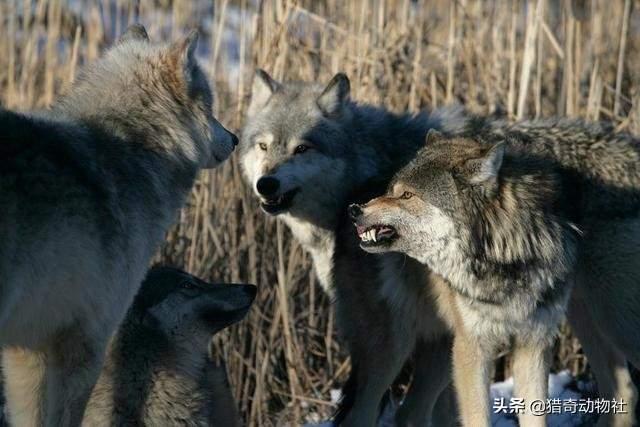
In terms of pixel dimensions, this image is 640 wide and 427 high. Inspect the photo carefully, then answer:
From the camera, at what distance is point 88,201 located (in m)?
3.92

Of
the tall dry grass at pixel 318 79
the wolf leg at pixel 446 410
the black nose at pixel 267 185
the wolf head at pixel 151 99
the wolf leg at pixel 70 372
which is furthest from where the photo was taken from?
the tall dry grass at pixel 318 79

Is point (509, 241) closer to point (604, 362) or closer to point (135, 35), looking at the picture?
point (604, 362)

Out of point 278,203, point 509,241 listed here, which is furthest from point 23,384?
point 509,241

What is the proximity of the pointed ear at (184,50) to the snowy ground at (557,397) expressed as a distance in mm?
2247

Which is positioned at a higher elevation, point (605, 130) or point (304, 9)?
point (304, 9)

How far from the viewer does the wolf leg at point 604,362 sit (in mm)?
5550

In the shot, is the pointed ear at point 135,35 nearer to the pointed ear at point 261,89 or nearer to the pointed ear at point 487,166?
the pointed ear at point 261,89

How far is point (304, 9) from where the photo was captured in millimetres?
6855

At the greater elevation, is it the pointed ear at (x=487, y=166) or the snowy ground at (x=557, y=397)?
the pointed ear at (x=487, y=166)

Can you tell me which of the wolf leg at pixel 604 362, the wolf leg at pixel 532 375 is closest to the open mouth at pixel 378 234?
the wolf leg at pixel 532 375

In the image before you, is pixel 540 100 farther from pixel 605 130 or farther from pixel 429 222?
pixel 429 222

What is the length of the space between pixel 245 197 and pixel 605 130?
7.50ft

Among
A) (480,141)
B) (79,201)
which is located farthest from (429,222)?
(79,201)

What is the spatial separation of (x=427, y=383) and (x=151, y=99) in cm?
222
